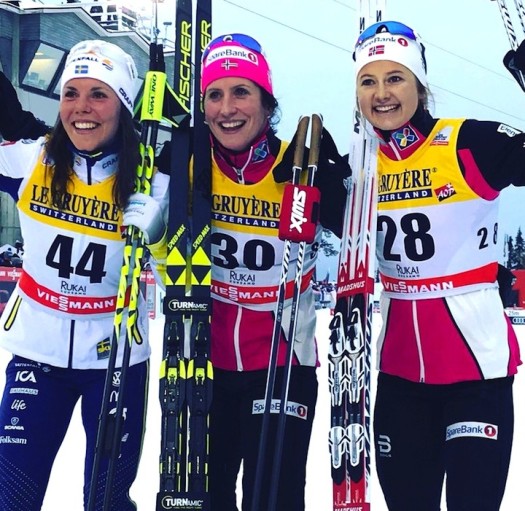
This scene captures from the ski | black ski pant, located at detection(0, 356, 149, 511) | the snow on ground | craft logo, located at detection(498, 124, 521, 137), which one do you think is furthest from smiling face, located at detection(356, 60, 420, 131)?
the snow on ground

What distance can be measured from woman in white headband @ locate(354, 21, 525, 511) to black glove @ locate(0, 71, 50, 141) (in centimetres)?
111

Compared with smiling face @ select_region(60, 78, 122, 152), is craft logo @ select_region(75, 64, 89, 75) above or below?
above

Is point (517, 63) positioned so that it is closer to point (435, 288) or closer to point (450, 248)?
point (450, 248)

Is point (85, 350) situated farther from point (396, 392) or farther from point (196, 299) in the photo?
point (396, 392)

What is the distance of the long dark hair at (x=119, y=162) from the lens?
2.43 metres

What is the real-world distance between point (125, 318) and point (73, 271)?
0.23 metres

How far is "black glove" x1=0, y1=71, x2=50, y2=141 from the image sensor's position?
260 centimetres

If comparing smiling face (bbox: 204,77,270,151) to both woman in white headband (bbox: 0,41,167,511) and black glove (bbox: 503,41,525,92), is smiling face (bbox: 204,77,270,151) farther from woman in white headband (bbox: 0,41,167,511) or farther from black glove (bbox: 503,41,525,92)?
black glove (bbox: 503,41,525,92)

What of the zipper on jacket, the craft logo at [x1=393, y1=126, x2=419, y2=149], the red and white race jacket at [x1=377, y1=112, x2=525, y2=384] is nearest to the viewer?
the red and white race jacket at [x1=377, y1=112, x2=525, y2=384]

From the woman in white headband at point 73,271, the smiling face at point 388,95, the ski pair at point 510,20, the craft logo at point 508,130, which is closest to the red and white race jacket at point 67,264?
the woman in white headband at point 73,271

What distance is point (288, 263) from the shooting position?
243cm

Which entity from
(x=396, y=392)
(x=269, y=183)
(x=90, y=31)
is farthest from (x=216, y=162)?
(x=90, y=31)

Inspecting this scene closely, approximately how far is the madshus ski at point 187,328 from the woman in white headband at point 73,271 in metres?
0.09

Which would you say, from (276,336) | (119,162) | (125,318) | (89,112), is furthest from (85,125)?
(276,336)
